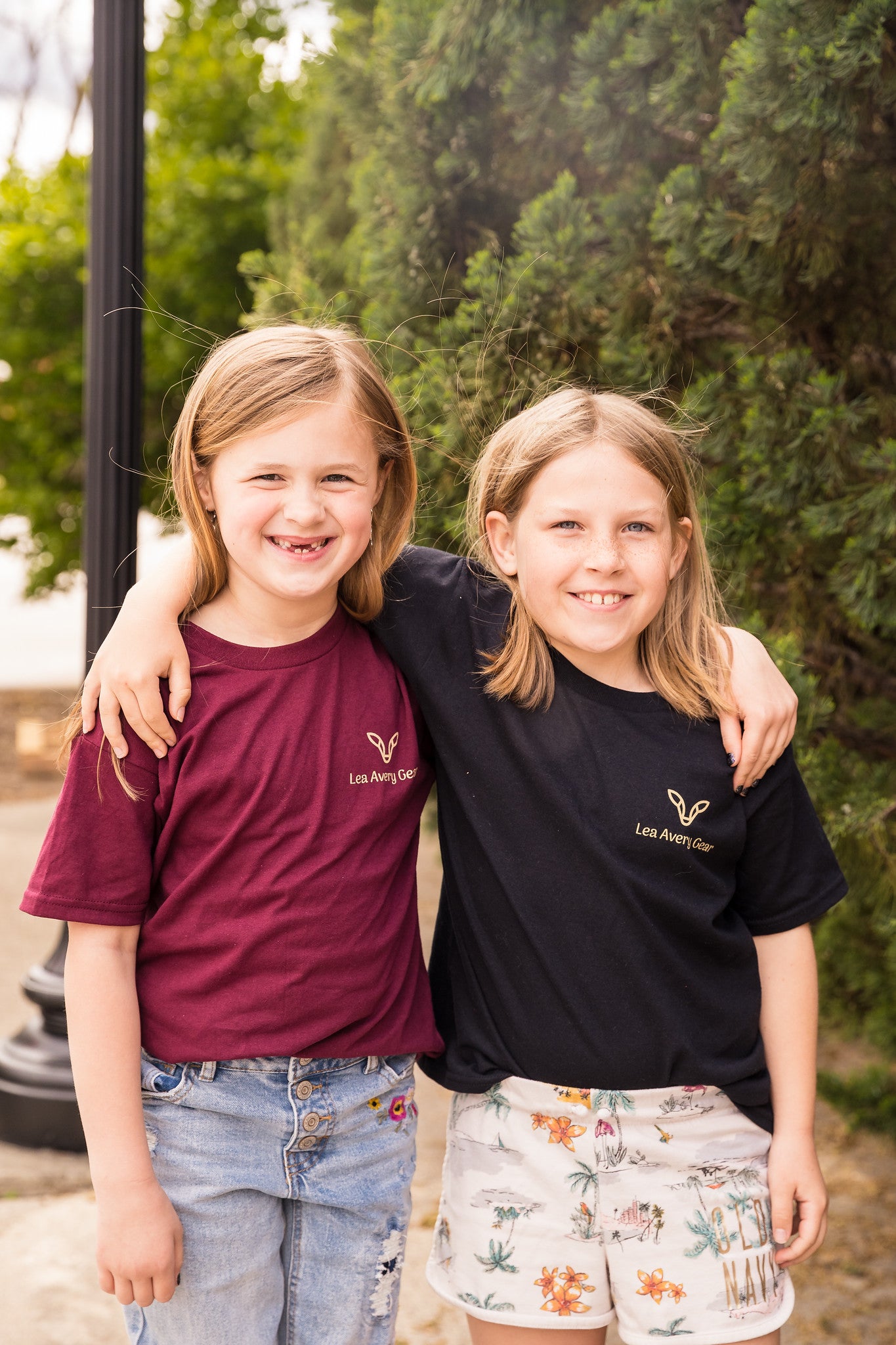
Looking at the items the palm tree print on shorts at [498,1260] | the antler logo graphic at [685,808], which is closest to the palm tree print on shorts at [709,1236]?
the palm tree print on shorts at [498,1260]

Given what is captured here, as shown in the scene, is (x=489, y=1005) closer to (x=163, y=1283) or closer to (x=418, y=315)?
(x=163, y=1283)

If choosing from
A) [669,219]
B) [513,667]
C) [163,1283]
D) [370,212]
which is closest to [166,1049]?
[163,1283]

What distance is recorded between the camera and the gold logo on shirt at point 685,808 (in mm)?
1656

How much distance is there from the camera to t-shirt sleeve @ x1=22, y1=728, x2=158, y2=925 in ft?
4.98

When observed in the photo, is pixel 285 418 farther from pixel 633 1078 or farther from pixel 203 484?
pixel 633 1078

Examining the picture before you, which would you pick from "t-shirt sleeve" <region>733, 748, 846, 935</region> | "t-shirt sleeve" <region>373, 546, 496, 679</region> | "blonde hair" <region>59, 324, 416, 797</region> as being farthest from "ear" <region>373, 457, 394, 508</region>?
"t-shirt sleeve" <region>733, 748, 846, 935</region>

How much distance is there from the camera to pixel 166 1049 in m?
1.58

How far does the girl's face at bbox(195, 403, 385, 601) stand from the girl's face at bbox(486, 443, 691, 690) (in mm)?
252

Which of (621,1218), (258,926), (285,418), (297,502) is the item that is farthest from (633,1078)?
(285,418)

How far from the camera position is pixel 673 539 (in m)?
1.77

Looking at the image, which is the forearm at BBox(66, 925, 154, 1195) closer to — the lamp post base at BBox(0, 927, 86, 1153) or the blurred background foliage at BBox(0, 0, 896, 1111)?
the blurred background foliage at BBox(0, 0, 896, 1111)

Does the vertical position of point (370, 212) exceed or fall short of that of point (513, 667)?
it exceeds it

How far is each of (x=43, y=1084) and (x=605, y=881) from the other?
2149mm

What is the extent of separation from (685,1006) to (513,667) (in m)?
0.51
